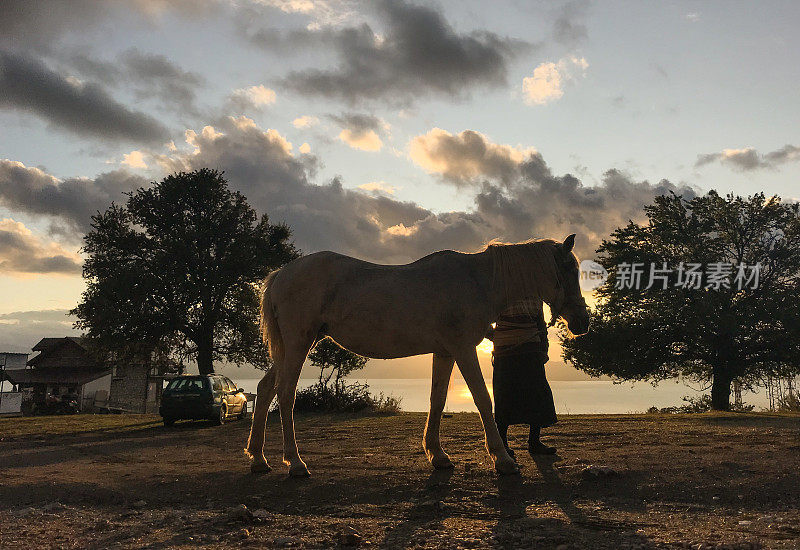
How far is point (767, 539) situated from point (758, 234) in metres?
28.9

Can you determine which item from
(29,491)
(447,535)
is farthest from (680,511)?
(29,491)

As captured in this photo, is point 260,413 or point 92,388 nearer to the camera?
point 260,413

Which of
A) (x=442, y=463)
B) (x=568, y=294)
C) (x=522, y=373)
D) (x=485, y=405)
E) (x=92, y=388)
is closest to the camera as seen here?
(x=485, y=405)

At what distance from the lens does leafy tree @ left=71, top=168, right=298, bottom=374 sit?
30.8 metres

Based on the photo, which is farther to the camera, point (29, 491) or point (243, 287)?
point (243, 287)

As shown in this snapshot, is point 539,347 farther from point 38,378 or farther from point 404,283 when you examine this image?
point 38,378

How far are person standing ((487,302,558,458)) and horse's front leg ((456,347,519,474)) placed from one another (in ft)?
3.47

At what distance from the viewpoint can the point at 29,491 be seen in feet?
21.4

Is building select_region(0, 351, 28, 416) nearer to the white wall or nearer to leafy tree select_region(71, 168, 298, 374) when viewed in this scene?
the white wall

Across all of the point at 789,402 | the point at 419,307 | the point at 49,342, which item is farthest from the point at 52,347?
the point at 419,307

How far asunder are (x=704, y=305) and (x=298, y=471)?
2332 centimetres

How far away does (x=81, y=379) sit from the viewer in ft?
178

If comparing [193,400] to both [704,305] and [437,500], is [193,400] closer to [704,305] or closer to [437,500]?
[437,500]

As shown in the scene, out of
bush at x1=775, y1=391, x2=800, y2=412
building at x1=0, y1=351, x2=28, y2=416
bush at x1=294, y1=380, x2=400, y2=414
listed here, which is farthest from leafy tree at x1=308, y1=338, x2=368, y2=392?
building at x1=0, y1=351, x2=28, y2=416
